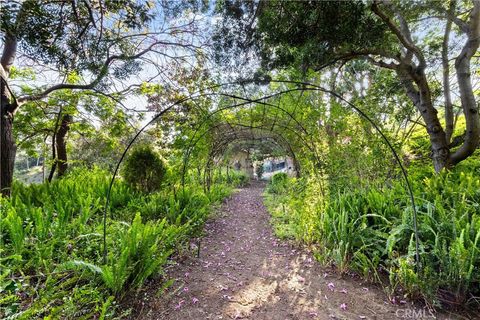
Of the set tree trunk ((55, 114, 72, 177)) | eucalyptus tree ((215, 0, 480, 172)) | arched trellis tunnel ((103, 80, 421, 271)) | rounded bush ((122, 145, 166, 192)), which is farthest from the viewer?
tree trunk ((55, 114, 72, 177))

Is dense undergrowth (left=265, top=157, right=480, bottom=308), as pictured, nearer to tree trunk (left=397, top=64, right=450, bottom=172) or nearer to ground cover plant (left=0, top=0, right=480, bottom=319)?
ground cover plant (left=0, top=0, right=480, bottom=319)

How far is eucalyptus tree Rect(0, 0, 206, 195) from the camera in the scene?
7.53 ft

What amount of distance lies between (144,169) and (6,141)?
2.02 m

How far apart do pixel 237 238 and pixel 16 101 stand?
13.0 ft

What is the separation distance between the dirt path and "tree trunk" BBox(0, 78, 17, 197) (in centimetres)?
288

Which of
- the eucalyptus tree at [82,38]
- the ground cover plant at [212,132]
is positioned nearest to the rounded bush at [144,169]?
the ground cover plant at [212,132]

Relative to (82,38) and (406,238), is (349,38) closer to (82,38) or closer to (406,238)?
(406,238)

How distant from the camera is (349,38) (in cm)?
237

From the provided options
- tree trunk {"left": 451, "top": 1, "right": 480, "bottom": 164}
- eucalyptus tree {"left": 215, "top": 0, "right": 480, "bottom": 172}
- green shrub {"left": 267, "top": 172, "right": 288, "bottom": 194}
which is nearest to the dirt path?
eucalyptus tree {"left": 215, "top": 0, "right": 480, "bottom": 172}

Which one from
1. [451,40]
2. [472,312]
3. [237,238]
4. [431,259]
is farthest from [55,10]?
[451,40]

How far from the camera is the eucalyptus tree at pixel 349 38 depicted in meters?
2.29

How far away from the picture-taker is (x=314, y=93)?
223 inches

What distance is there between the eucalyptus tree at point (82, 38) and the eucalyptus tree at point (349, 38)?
76 centimetres

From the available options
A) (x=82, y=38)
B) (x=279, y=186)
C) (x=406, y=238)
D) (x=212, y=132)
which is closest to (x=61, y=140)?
(x=212, y=132)
